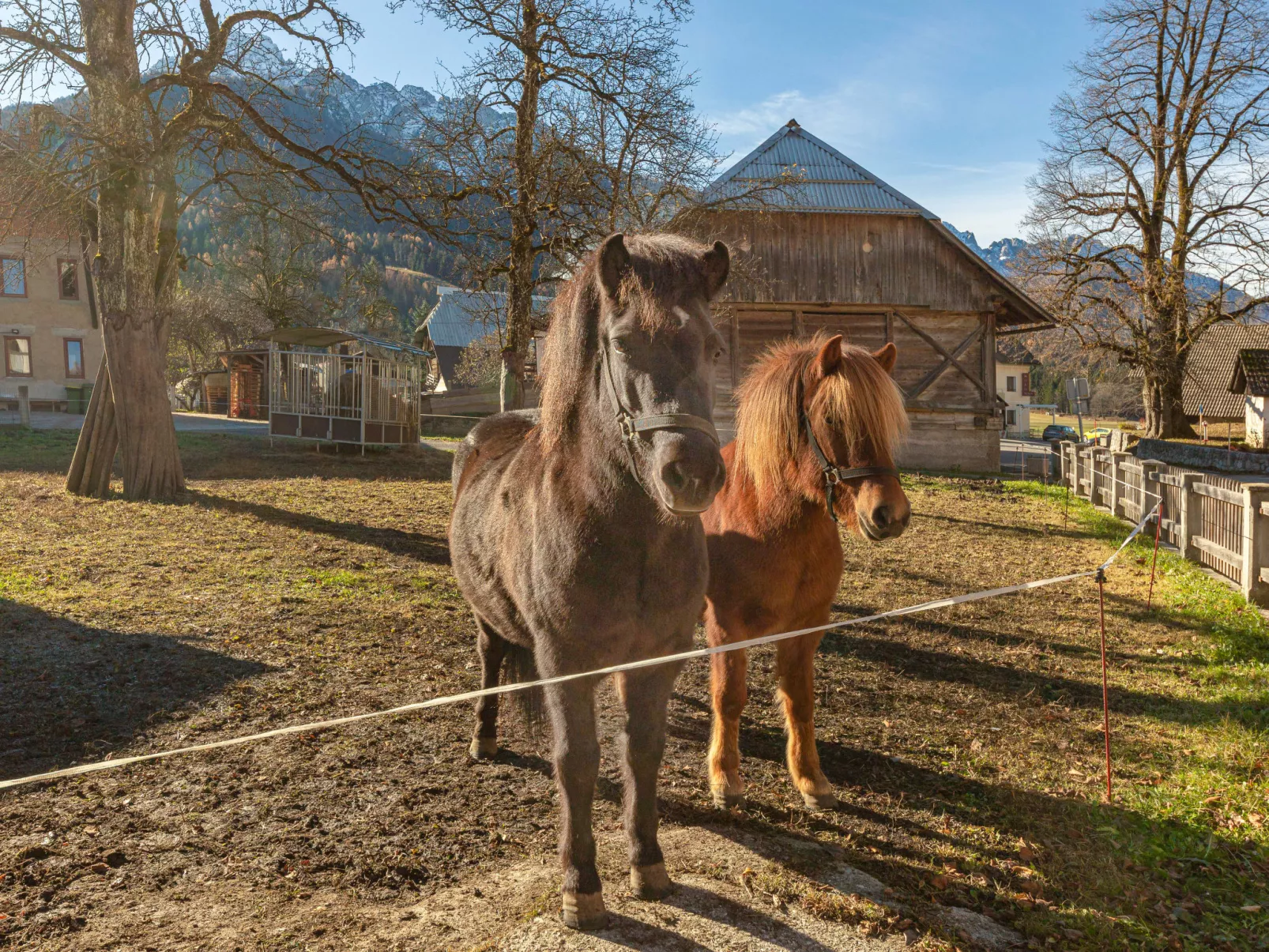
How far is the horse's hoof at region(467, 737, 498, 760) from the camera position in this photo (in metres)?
4.12

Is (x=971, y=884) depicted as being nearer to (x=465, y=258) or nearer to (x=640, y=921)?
(x=640, y=921)

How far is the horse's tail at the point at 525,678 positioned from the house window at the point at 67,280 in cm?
3637

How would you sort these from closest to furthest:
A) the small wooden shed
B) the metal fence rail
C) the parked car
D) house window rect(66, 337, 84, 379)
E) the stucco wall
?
the metal fence rail < the small wooden shed < the stucco wall < house window rect(66, 337, 84, 379) < the parked car

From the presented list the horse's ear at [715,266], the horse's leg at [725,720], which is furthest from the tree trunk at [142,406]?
the horse's ear at [715,266]

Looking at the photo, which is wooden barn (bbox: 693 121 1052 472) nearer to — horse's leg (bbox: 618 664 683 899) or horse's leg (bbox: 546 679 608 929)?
horse's leg (bbox: 618 664 683 899)

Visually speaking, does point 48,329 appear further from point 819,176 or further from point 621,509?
point 621,509

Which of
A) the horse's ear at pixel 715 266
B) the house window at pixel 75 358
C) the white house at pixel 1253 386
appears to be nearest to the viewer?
the horse's ear at pixel 715 266

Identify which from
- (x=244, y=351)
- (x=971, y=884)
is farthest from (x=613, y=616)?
(x=244, y=351)

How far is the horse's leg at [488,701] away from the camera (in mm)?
4125

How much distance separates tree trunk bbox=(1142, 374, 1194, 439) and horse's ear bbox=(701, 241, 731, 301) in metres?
29.3

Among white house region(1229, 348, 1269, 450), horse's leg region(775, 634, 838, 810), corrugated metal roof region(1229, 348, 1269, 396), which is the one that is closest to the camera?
horse's leg region(775, 634, 838, 810)

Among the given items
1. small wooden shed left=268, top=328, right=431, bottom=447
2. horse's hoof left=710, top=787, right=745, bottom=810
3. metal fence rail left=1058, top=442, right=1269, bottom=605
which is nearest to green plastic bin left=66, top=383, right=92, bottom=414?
small wooden shed left=268, top=328, right=431, bottom=447

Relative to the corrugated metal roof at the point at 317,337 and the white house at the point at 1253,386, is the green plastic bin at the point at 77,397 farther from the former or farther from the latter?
the white house at the point at 1253,386

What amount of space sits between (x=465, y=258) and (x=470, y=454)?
8.78 meters
